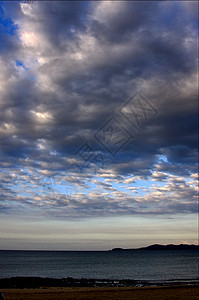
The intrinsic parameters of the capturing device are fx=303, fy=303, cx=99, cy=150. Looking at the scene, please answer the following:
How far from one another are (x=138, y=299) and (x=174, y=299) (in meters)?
2.80

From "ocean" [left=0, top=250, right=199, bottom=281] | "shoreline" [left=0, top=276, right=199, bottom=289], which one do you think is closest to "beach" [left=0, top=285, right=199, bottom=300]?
"shoreline" [left=0, top=276, right=199, bottom=289]

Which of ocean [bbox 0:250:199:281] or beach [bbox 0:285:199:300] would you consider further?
ocean [bbox 0:250:199:281]

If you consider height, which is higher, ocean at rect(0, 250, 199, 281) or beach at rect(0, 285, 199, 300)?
beach at rect(0, 285, 199, 300)

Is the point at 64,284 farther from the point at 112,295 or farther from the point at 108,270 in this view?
the point at 108,270

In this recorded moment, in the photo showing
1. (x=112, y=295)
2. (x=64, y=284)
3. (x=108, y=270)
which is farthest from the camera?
(x=108, y=270)

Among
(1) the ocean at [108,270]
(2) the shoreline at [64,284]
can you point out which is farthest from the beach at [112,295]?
(1) the ocean at [108,270]

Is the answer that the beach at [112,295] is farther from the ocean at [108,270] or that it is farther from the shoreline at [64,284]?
the ocean at [108,270]

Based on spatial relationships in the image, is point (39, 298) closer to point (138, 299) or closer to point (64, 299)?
point (64, 299)

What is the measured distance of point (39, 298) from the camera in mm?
25422

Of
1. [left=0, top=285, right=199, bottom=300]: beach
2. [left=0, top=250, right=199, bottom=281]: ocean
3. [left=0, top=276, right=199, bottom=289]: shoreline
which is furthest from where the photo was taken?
[left=0, top=250, right=199, bottom=281]: ocean

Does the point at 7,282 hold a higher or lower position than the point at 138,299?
lower

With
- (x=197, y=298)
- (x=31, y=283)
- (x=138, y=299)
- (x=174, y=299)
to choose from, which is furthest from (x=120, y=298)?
(x=31, y=283)

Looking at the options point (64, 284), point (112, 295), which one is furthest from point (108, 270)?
point (112, 295)

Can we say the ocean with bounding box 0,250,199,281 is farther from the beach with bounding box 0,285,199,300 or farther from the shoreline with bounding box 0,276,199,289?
the beach with bounding box 0,285,199,300
